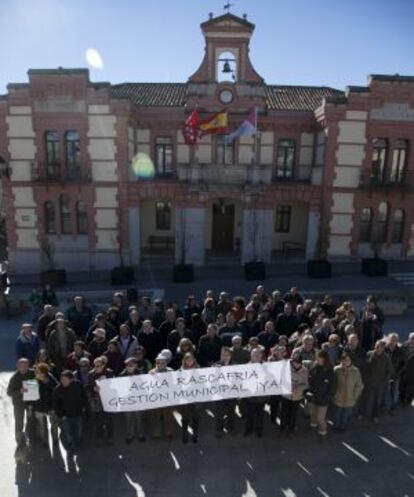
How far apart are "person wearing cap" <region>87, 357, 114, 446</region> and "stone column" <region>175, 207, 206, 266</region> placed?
13.9m

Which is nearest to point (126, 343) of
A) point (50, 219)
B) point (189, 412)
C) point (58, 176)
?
point (189, 412)

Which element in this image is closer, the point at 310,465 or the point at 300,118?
the point at 310,465

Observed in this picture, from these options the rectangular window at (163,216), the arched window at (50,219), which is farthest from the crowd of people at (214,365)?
the rectangular window at (163,216)

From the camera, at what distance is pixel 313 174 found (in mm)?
21688

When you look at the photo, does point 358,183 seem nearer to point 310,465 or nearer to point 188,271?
point 188,271

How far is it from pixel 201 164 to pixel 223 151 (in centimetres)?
199

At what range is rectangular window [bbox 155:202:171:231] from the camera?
24.3 metres

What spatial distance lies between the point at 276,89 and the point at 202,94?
6.13 metres

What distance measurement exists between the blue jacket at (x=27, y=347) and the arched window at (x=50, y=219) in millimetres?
13618

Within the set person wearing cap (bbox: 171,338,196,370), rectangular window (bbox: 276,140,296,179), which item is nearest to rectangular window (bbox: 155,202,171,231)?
rectangular window (bbox: 276,140,296,179)

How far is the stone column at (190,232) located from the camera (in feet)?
69.8

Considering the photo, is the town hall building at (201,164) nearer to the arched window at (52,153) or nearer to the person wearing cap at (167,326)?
the arched window at (52,153)

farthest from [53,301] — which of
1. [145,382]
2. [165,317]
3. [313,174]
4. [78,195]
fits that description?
[313,174]

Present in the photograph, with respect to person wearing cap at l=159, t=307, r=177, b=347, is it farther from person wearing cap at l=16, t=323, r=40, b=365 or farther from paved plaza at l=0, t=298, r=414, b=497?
person wearing cap at l=16, t=323, r=40, b=365
